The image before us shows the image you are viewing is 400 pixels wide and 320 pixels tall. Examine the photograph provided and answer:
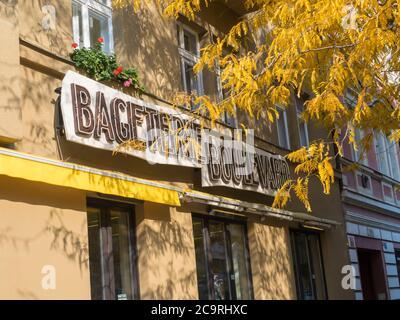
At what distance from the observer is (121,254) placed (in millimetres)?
8711

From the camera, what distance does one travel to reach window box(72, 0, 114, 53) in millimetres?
8984

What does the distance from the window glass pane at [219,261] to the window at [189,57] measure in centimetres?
252

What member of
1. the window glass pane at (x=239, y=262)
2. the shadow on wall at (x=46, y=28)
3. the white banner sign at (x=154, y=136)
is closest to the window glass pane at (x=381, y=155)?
the white banner sign at (x=154, y=136)

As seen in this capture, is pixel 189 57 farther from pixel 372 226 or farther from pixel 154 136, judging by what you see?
pixel 372 226

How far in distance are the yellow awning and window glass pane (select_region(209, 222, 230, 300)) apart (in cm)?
193

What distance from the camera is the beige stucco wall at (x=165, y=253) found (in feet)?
28.7

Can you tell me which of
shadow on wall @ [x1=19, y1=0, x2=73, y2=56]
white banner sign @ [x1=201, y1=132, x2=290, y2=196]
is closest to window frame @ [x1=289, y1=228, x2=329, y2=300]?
white banner sign @ [x1=201, y1=132, x2=290, y2=196]

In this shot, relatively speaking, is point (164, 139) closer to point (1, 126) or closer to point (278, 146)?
point (1, 126)

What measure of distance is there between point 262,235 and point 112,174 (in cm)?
455

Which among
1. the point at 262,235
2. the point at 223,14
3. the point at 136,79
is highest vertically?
the point at 223,14

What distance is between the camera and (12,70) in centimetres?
711
